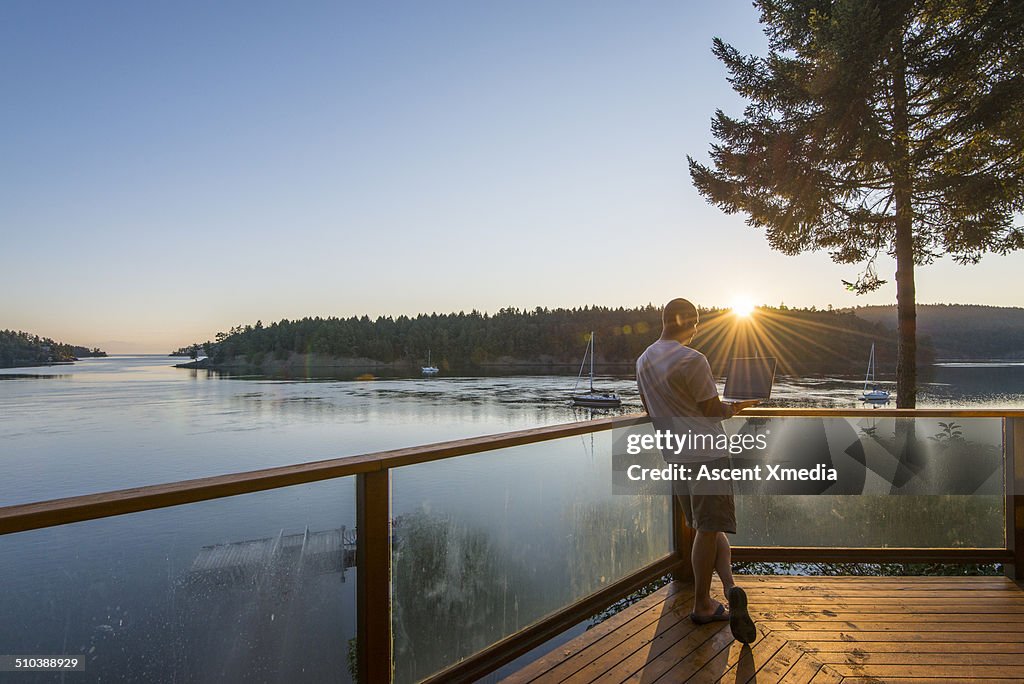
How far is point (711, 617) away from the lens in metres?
2.62

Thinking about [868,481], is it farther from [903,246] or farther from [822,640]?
[903,246]

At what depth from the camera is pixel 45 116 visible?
50.2ft

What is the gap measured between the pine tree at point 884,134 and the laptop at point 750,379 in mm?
6320

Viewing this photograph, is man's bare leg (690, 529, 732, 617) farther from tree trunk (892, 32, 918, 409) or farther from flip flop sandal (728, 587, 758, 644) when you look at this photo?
tree trunk (892, 32, 918, 409)

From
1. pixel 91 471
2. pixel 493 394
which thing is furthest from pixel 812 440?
pixel 493 394

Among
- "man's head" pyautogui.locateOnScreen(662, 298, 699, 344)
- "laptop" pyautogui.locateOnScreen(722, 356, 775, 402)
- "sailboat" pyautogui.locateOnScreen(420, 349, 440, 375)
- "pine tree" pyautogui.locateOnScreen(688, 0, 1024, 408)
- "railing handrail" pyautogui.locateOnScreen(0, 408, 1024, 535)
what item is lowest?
"sailboat" pyautogui.locateOnScreen(420, 349, 440, 375)

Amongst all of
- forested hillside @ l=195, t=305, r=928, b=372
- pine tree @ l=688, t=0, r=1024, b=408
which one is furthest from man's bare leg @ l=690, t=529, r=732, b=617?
forested hillside @ l=195, t=305, r=928, b=372

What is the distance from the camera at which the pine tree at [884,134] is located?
6.87 meters

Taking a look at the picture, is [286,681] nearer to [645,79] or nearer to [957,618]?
[957,618]

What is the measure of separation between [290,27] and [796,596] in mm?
11093

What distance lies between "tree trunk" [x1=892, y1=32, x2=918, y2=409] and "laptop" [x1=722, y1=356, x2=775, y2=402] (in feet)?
20.4

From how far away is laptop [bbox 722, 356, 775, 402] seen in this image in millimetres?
2492

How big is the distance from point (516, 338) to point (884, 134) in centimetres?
7562

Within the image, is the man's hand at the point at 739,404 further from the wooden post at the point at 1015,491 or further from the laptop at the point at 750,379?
the wooden post at the point at 1015,491
